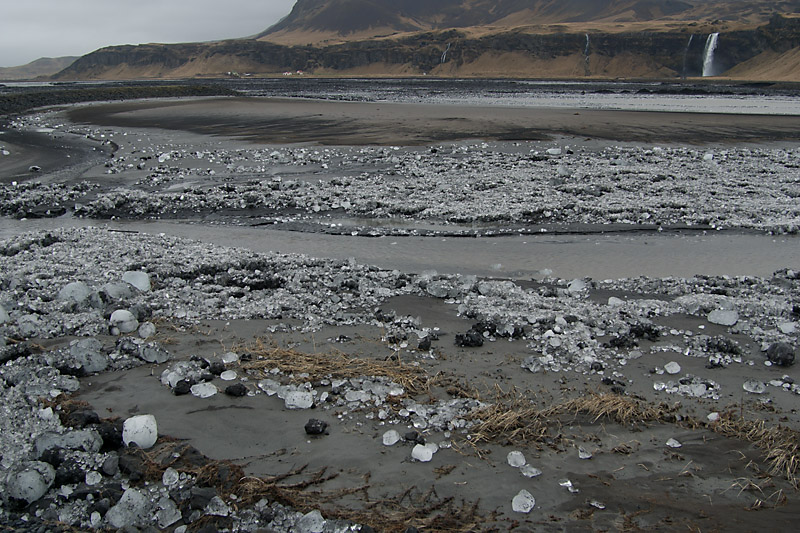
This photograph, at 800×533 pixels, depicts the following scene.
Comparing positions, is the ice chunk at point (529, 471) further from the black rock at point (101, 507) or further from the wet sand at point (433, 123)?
the wet sand at point (433, 123)

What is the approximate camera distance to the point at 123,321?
6.11 m

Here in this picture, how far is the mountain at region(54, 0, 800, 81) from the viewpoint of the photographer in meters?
88.3

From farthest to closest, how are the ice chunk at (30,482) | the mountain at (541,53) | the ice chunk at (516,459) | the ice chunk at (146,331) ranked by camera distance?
the mountain at (541,53) → the ice chunk at (146,331) → the ice chunk at (516,459) → the ice chunk at (30,482)

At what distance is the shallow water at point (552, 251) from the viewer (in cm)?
870

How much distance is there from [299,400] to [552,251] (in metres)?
6.28

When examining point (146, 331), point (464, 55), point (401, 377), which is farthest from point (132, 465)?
point (464, 55)

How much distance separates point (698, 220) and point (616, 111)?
2312 cm

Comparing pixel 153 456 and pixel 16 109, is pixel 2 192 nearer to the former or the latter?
pixel 153 456

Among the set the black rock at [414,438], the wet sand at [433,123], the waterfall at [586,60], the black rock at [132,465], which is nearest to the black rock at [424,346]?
the black rock at [414,438]

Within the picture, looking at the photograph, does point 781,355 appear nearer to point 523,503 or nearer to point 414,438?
point 523,503

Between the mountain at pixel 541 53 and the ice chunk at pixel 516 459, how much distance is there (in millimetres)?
85625

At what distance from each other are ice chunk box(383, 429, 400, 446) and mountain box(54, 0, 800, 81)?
85.9 meters

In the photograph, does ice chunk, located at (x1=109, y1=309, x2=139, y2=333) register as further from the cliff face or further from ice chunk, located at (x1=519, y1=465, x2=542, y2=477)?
the cliff face

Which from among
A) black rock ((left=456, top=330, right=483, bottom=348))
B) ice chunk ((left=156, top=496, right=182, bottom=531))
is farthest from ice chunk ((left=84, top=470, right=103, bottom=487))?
black rock ((left=456, top=330, right=483, bottom=348))
